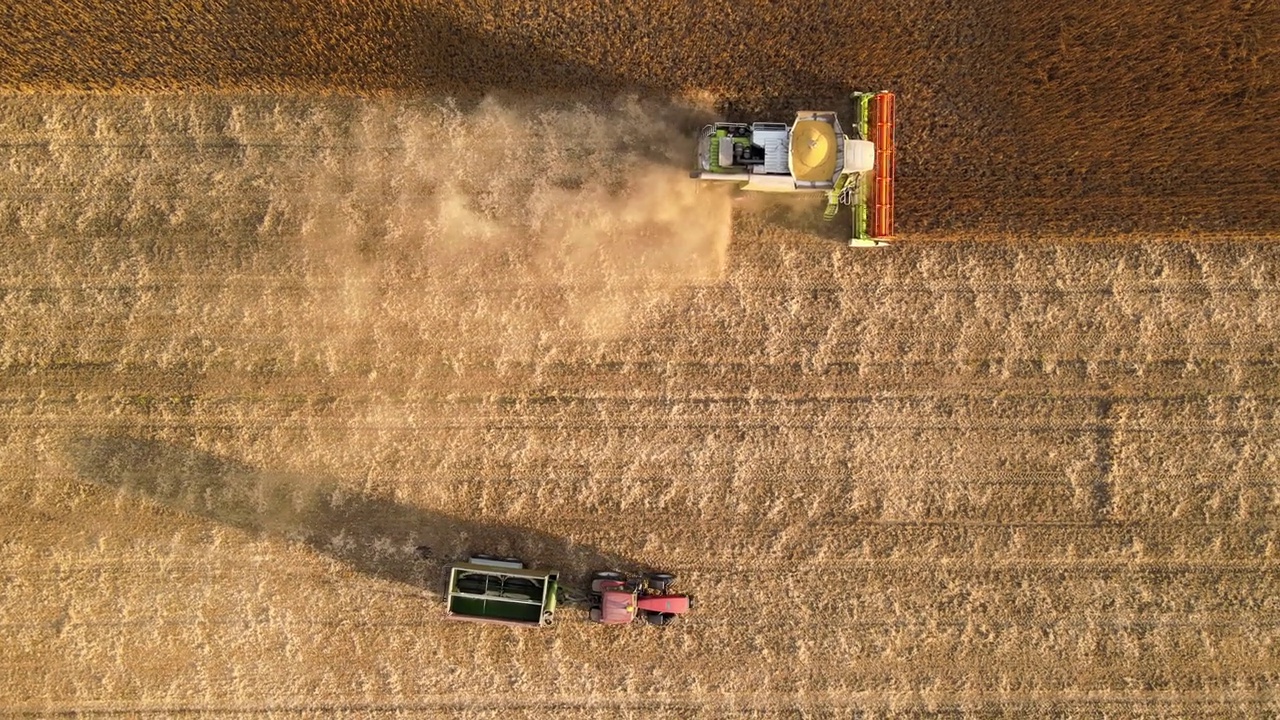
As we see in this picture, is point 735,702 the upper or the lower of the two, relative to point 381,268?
lower

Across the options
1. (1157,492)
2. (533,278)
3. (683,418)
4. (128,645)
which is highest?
(533,278)

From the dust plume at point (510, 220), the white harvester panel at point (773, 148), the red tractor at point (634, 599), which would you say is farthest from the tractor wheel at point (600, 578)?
the white harvester panel at point (773, 148)

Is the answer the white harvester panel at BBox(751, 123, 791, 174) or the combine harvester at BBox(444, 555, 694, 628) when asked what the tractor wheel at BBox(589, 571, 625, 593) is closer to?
Answer: the combine harvester at BBox(444, 555, 694, 628)

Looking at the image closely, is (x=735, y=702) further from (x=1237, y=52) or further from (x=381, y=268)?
(x=1237, y=52)

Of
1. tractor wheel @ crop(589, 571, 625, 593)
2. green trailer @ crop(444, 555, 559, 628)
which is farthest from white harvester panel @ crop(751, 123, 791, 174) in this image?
green trailer @ crop(444, 555, 559, 628)

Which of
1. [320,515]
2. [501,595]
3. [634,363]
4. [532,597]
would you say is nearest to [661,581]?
[532,597]

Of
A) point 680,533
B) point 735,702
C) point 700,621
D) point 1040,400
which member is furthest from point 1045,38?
point 735,702

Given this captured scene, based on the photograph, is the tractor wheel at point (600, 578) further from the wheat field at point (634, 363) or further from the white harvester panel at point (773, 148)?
the white harvester panel at point (773, 148)
